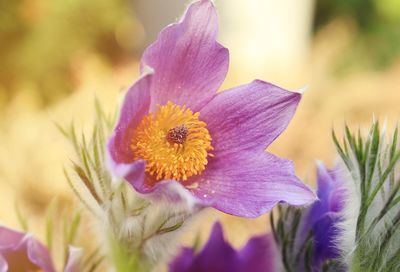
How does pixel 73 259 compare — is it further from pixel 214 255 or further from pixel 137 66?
pixel 137 66

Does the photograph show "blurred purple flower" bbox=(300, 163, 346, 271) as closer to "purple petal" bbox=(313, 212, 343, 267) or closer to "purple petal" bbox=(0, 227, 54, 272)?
"purple petal" bbox=(313, 212, 343, 267)

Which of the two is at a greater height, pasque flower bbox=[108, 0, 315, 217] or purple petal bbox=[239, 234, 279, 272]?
pasque flower bbox=[108, 0, 315, 217]

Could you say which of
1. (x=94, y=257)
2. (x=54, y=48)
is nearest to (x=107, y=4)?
(x=54, y=48)

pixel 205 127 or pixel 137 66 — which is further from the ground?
pixel 205 127

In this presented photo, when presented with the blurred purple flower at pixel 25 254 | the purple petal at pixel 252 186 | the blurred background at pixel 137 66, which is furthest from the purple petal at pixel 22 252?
the blurred background at pixel 137 66

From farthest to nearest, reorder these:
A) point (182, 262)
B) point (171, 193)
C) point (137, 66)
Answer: point (137, 66) → point (182, 262) → point (171, 193)

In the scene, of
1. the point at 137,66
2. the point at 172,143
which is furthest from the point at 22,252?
the point at 137,66

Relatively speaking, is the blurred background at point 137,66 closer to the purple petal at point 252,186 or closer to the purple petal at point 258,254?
the purple petal at point 258,254

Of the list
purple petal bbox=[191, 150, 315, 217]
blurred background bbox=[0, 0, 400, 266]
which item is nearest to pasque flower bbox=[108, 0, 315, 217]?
purple petal bbox=[191, 150, 315, 217]
